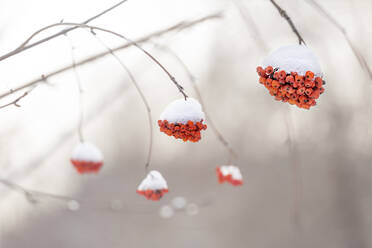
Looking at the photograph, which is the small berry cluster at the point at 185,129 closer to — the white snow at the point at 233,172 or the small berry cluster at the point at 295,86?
the small berry cluster at the point at 295,86

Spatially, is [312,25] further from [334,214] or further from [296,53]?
[296,53]

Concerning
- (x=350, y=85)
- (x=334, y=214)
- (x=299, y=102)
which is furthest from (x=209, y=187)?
(x=299, y=102)

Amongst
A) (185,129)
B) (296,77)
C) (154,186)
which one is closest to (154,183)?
(154,186)

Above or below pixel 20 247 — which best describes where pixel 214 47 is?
above

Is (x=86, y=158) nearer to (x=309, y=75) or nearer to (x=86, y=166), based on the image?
(x=86, y=166)

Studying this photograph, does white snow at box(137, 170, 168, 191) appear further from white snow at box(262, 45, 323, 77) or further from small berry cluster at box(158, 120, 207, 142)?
white snow at box(262, 45, 323, 77)

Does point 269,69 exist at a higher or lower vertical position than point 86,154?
lower

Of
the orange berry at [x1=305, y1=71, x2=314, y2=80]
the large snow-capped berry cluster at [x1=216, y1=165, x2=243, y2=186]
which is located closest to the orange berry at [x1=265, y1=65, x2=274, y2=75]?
the orange berry at [x1=305, y1=71, x2=314, y2=80]
